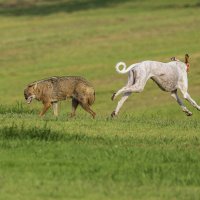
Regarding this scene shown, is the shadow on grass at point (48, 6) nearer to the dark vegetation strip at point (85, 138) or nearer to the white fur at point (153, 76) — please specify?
the white fur at point (153, 76)

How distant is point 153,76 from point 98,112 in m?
9.29

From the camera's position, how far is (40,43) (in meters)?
43.7

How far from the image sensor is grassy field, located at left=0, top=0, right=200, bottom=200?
1227 cm

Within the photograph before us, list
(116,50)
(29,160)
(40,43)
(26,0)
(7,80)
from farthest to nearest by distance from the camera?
1. (26,0)
2. (40,43)
3. (116,50)
4. (7,80)
5. (29,160)

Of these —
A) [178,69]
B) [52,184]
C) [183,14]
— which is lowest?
[52,184]

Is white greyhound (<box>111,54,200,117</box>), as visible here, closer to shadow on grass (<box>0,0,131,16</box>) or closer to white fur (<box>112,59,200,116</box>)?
white fur (<box>112,59,200,116</box>)

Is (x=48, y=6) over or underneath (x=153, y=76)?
over

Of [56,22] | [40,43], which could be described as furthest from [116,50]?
[56,22]

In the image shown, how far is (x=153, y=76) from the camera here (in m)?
19.4

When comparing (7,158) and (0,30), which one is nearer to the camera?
(7,158)

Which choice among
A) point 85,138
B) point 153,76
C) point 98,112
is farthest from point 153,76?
point 98,112

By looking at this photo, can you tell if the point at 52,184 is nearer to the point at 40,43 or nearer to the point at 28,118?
the point at 28,118

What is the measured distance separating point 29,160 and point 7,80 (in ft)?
70.9

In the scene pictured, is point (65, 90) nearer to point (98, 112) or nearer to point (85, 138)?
point (85, 138)
